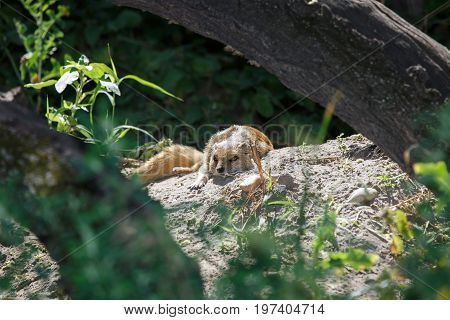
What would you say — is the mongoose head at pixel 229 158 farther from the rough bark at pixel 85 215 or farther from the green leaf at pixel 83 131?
the rough bark at pixel 85 215

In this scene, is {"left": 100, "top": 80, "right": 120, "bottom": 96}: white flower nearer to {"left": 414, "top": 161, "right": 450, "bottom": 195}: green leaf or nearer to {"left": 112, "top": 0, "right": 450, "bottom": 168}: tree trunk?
{"left": 112, "top": 0, "right": 450, "bottom": 168}: tree trunk

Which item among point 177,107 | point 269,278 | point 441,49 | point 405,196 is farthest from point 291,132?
point 269,278

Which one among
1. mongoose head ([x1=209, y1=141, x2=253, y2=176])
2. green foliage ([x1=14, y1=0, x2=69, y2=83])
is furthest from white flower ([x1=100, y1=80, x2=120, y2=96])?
green foliage ([x1=14, y1=0, x2=69, y2=83])

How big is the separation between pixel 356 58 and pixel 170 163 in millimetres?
2256

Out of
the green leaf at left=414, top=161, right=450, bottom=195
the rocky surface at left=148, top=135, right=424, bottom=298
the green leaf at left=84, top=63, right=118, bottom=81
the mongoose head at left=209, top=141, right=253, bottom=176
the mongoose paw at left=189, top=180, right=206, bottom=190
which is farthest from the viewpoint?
the mongoose head at left=209, top=141, right=253, bottom=176

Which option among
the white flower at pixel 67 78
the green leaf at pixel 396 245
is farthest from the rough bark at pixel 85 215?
the white flower at pixel 67 78

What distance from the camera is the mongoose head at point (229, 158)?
169 inches

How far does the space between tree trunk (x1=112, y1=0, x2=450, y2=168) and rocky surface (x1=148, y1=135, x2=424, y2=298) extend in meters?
0.41

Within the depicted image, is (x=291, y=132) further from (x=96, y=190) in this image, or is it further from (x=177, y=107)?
(x=96, y=190)

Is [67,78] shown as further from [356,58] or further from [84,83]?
[356,58]

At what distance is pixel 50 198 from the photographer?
2.41 m

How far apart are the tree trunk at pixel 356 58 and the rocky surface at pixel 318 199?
410 mm

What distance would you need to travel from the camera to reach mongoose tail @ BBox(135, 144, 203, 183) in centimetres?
467

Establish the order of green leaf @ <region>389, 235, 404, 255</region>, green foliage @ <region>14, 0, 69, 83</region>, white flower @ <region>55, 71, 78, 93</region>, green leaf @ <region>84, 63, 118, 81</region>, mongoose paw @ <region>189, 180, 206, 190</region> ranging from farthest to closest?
green foliage @ <region>14, 0, 69, 83</region> → mongoose paw @ <region>189, 180, 206, 190</region> → green leaf @ <region>84, 63, 118, 81</region> → white flower @ <region>55, 71, 78, 93</region> → green leaf @ <region>389, 235, 404, 255</region>
